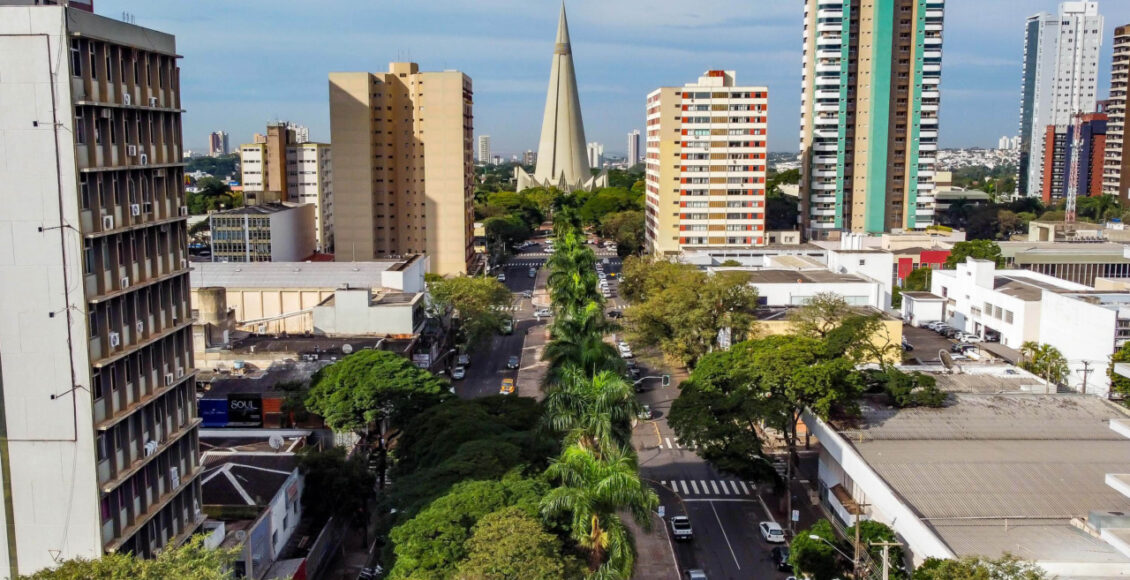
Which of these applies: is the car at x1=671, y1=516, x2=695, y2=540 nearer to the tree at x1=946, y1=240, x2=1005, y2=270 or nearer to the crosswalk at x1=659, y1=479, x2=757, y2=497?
the crosswalk at x1=659, y1=479, x2=757, y2=497

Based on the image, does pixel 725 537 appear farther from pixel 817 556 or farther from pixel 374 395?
pixel 374 395

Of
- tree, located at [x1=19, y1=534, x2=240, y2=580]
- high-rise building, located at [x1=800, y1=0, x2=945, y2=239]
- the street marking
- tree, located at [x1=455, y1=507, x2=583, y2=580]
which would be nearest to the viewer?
tree, located at [x1=19, y1=534, x2=240, y2=580]

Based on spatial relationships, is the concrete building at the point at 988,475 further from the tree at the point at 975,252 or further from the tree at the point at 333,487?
the tree at the point at 975,252

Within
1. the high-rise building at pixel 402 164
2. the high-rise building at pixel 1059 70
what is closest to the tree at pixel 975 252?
the high-rise building at pixel 402 164

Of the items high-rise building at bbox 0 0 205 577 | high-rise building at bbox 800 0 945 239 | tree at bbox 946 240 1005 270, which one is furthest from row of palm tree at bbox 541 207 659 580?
high-rise building at bbox 800 0 945 239

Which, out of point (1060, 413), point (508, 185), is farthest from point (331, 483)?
point (508, 185)
